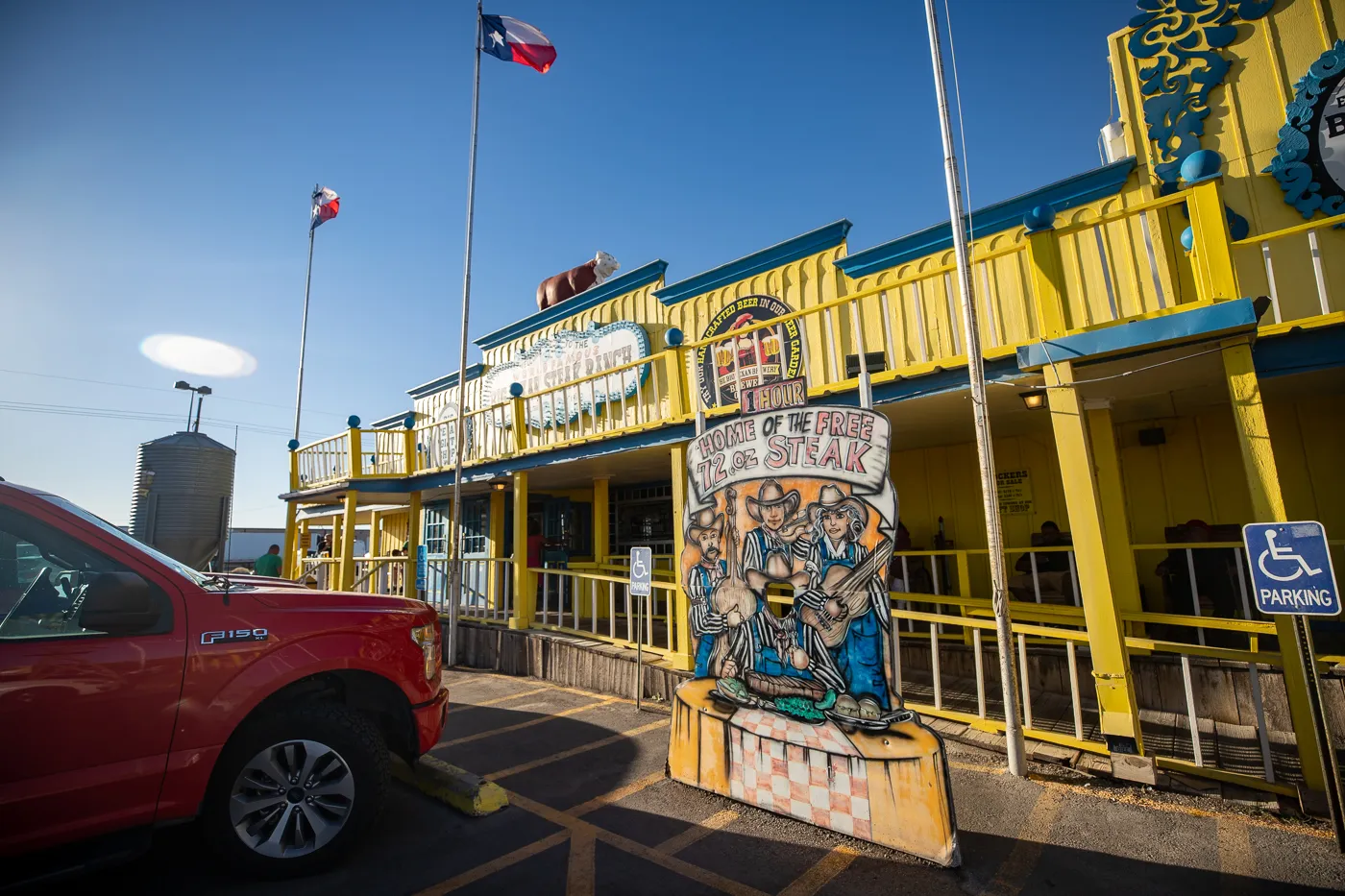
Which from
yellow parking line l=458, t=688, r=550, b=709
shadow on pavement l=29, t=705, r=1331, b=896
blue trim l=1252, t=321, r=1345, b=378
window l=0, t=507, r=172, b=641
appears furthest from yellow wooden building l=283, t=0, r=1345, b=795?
window l=0, t=507, r=172, b=641

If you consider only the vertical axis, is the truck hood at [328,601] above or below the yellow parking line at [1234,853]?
above

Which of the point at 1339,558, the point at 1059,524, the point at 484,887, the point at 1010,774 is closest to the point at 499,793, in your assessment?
the point at 484,887

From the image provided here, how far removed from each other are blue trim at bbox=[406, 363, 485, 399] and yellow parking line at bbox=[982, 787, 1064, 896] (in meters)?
13.6

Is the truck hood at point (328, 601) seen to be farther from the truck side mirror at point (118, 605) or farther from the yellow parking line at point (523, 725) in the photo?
the yellow parking line at point (523, 725)

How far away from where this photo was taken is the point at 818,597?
3.71 m

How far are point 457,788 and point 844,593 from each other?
292cm

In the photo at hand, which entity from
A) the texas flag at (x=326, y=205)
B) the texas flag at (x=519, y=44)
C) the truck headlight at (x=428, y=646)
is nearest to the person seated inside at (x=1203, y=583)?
the truck headlight at (x=428, y=646)

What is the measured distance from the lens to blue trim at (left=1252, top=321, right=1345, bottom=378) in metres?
4.33

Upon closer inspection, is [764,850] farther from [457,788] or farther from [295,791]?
[295,791]

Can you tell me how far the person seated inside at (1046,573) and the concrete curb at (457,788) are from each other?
18.8ft

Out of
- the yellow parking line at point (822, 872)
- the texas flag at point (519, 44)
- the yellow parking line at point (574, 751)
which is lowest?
the yellow parking line at point (822, 872)

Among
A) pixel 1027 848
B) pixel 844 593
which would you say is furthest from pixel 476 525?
pixel 1027 848

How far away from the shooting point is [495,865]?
329cm

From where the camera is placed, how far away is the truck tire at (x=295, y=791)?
298 cm
